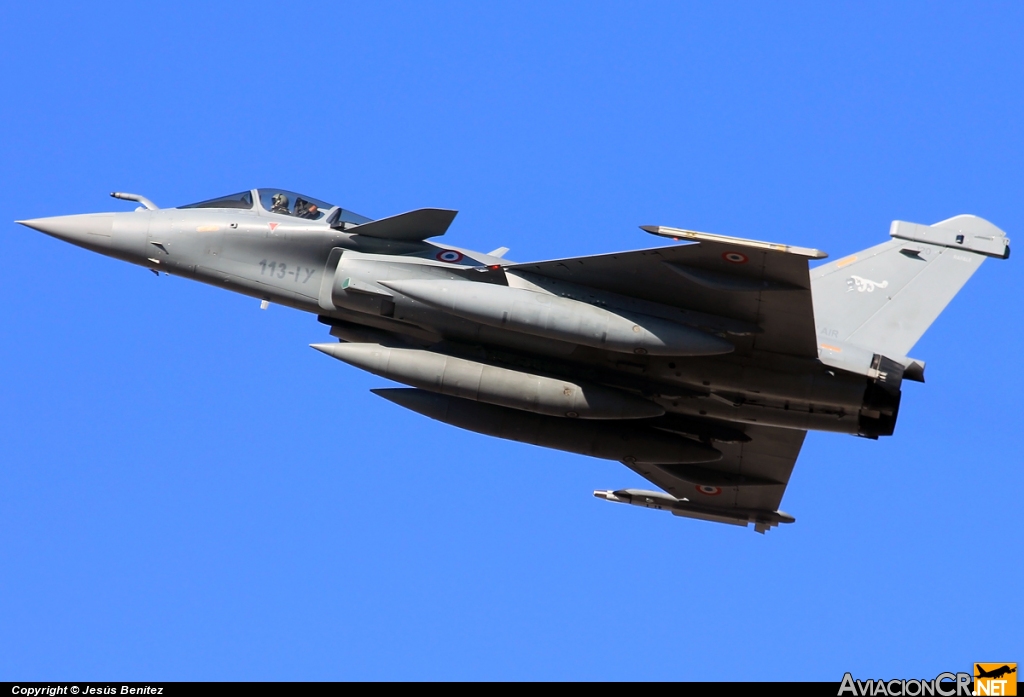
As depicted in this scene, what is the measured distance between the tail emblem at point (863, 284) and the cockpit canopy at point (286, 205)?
23.2ft

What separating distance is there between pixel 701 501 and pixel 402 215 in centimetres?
836

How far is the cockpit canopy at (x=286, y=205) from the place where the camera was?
1645 centimetres

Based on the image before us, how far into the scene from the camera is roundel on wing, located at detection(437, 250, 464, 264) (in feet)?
52.6

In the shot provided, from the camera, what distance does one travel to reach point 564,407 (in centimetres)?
1570

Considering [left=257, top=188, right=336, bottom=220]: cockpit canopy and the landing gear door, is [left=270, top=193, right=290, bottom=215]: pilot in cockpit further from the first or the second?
the landing gear door

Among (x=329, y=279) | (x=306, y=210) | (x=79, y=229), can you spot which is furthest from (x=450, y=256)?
(x=79, y=229)

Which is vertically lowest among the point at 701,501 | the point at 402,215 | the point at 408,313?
the point at 701,501

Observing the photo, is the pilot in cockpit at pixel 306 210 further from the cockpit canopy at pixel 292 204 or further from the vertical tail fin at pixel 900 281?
the vertical tail fin at pixel 900 281

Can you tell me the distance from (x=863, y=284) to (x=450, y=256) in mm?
6098

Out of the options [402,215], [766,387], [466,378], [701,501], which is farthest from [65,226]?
[701,501]

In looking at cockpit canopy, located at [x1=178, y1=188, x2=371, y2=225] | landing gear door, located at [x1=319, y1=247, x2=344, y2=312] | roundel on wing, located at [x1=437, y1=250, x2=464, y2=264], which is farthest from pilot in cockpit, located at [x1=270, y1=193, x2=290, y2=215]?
roundel on wing, located at [x1=437, y1=250, x2=464, y2=264]

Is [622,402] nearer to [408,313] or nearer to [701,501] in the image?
[408,313]

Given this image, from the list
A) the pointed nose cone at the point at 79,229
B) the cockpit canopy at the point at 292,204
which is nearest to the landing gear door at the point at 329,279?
the cockpit canopy at the point at 292,204

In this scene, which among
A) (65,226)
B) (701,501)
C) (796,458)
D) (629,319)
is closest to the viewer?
(629,319)
